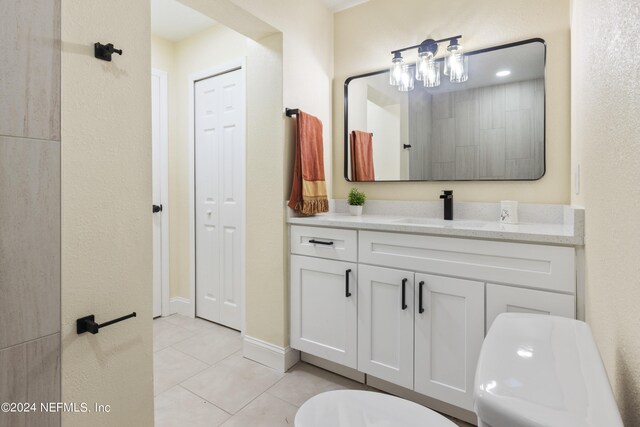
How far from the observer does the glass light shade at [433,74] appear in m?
2.18

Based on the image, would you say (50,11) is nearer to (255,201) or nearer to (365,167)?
(255,201)

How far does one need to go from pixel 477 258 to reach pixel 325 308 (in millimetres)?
918

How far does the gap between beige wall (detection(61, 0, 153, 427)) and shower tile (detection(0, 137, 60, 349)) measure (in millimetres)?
36

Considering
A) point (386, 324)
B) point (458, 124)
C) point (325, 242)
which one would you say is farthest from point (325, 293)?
point (458, 124)

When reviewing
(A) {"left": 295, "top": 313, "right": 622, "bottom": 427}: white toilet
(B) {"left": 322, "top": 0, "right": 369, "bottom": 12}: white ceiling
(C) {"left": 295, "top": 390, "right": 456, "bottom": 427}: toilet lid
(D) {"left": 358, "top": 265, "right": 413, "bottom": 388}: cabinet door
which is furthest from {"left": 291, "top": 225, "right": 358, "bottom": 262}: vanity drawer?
(B) {"left": 322, "top": 0, "right": 369, "bottom": 12}: white ceiling

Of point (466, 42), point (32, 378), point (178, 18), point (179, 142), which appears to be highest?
point (178, 18)

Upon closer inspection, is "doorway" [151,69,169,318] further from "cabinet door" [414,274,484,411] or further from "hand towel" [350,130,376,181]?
"cabinet door" [414,274,484,411]

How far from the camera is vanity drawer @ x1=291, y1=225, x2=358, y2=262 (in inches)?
76.0

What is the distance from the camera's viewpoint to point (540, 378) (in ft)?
1.73

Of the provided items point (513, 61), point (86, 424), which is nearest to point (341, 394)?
point (86, 424)

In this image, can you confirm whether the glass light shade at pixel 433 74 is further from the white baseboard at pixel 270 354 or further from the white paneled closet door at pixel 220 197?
the white baseboard at pixel 270 354

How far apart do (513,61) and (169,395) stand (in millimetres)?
2752

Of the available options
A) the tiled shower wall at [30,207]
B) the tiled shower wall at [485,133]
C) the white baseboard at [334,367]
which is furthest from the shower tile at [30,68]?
the tiled shower wall at [485,133]

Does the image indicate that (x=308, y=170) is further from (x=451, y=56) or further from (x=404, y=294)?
(x=451, y=56)
